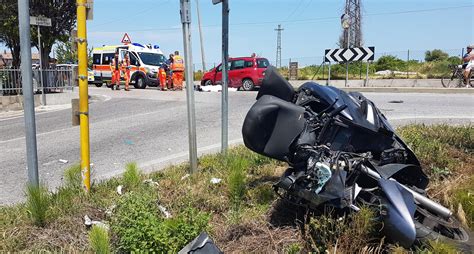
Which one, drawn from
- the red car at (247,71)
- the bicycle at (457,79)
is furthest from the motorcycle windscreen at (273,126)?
the bicycle at (457,79)

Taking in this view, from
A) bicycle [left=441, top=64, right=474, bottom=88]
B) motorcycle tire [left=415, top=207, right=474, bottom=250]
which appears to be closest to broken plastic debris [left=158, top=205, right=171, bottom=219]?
motorcycle tire [left=415, top=207, right=474, bottom=250]

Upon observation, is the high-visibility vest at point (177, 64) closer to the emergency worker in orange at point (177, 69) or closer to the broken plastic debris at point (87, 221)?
the emergency worker in orange at point (177, 69)

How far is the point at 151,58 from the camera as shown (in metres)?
23.2

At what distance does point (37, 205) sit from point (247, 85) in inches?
694

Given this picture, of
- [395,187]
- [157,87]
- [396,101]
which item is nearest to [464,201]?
[395,187]

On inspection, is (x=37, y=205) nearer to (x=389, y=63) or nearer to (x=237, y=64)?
(x=237, y=64)

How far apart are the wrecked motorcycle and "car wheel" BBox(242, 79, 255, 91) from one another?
56.3ft

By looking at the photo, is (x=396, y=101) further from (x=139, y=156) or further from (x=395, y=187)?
(x=395, y=187)

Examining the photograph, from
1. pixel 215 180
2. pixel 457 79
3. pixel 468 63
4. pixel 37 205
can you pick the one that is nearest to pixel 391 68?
pixel 457 79

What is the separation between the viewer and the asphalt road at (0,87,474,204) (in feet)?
18.9

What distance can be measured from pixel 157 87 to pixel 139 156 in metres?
16.9

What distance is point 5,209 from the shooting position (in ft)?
11.9

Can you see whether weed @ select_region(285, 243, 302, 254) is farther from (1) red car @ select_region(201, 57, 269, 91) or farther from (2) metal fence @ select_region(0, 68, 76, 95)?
(1) red car @ select_region(201, 57, 269, 91)

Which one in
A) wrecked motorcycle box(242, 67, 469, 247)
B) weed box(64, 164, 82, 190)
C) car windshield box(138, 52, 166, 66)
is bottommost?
weed box(64, 164, 82, 190)
